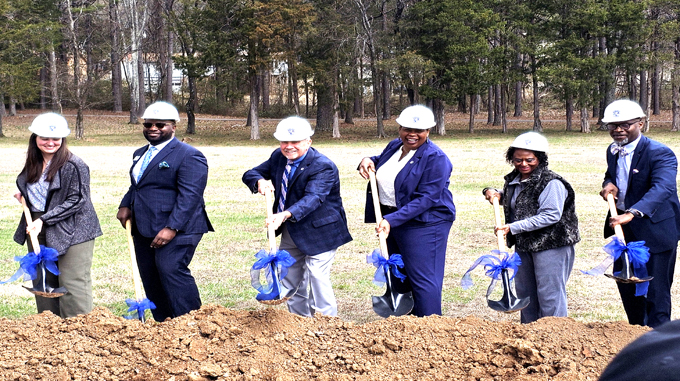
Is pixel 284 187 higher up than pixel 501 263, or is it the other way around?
pixel 284 187

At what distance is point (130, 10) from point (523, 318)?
144 ft

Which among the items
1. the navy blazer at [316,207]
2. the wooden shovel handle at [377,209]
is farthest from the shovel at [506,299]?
the navy blazer at [316,207]

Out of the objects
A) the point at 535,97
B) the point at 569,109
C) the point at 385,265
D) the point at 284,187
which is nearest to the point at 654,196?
the point at 385,265

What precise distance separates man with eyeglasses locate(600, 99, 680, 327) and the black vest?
0.30 meters

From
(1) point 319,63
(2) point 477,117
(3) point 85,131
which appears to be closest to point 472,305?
(1) point 319,63

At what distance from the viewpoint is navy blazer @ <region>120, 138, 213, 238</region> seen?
224 inches

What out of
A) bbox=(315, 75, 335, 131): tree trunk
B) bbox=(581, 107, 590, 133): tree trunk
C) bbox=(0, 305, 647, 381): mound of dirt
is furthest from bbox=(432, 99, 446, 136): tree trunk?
bbox=(0, 305, 647, 381): mound of dirt

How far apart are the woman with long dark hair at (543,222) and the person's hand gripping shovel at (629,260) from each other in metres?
0.25

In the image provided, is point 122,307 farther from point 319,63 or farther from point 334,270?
point 319,63

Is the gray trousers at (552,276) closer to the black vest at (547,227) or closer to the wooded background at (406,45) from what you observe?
the black vest at (547,227)

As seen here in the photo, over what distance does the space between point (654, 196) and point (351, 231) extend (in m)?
6.81

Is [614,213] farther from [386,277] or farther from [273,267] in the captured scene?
[273,267]

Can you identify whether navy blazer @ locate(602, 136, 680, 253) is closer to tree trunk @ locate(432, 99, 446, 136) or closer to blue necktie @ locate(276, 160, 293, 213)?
blue necktie @ locate(276, 160, 293, 213)

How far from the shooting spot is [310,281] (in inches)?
229
